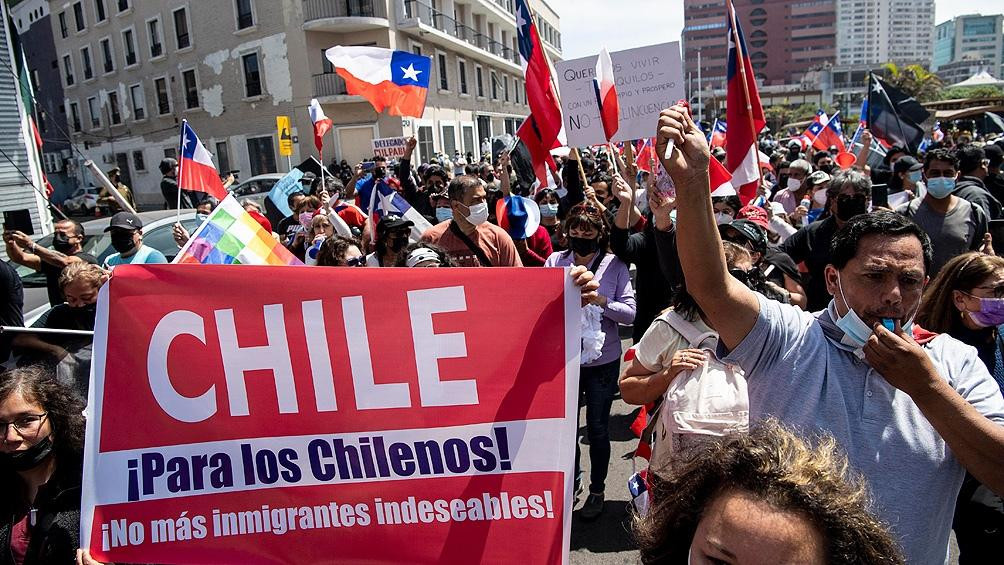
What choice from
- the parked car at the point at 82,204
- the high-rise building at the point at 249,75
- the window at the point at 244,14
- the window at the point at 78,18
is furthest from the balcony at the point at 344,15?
the window at the point at 78,18

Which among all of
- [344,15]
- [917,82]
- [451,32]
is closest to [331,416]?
[344,15]

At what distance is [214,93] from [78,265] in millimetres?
29650

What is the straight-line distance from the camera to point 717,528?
119cm

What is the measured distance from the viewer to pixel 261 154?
29.0m

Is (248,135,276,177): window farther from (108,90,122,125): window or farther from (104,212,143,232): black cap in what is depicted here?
(104,212,143,232): black cap

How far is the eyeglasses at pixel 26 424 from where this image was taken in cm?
220

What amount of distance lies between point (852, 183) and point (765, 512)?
3.75m

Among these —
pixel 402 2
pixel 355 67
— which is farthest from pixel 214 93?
pixel 355 67

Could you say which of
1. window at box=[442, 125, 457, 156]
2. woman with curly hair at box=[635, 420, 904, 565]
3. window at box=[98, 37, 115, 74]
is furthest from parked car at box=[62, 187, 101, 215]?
woman with curly hair at box=[635, 420, 904, 565]

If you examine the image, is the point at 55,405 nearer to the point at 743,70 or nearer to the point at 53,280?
the point at 53,280

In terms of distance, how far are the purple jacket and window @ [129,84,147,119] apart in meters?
35.6

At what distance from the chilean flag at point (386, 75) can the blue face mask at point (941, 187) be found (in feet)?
17.3

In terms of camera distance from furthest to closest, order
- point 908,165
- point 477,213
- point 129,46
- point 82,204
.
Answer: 1. point 129,46
2. point 82,204
3. point 908,165
4. point 477,213

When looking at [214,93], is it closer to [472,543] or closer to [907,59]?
[472,543]
